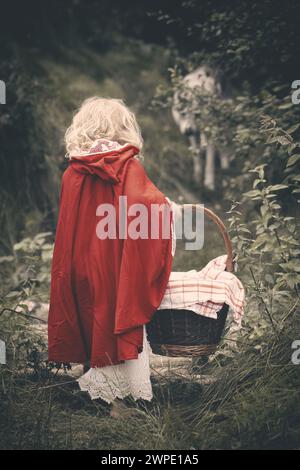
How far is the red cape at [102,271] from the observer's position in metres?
3.50

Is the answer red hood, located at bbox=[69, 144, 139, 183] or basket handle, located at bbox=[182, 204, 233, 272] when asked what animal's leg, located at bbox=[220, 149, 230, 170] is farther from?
red hood, located at bbox=[69, 144, 139, 183]

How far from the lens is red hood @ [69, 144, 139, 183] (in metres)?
3.53

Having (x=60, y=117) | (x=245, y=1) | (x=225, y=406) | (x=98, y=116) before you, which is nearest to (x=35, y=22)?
(x=60, y=117)

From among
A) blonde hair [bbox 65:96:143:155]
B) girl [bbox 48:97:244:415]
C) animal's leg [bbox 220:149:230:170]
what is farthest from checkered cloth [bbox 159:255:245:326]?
animal's leg [bbox 220:149:230:170]

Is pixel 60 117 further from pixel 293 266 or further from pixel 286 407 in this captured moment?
pixel 286 407

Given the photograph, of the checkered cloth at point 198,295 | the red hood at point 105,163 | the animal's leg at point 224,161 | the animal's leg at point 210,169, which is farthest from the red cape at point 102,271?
the animal's leg at point 224,161

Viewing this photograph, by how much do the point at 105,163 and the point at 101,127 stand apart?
0.25 m

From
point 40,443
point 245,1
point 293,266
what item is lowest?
point 40,443

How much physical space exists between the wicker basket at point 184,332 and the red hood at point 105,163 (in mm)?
795

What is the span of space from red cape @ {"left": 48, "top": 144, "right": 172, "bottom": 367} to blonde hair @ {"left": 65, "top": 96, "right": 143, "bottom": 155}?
0.29ft

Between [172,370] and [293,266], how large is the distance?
0.98m

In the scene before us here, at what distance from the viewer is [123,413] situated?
3.47 metres

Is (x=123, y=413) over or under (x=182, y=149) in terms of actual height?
under

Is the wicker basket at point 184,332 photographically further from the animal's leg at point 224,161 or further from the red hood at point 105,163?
the animal's leg at point 224,161
